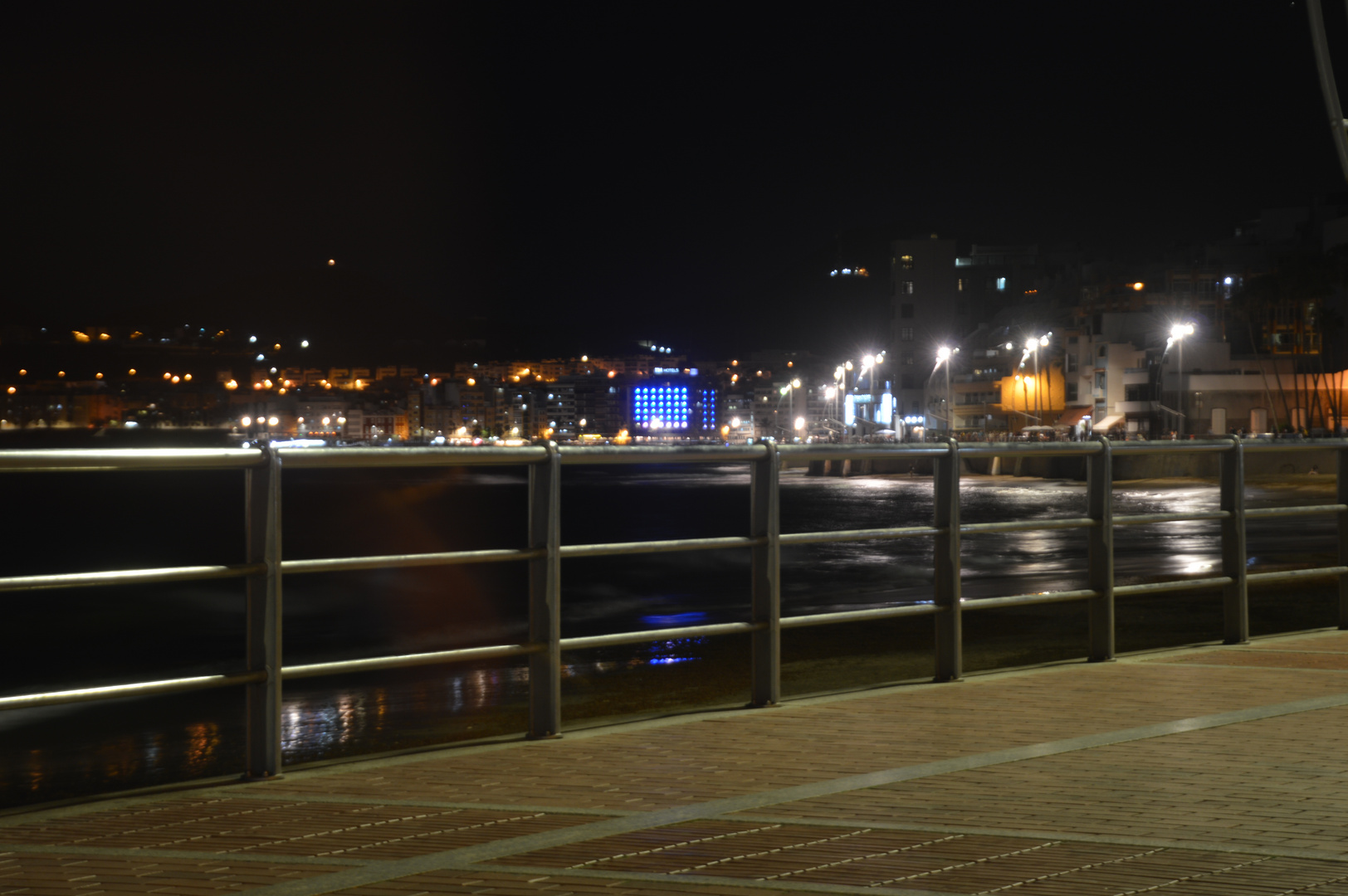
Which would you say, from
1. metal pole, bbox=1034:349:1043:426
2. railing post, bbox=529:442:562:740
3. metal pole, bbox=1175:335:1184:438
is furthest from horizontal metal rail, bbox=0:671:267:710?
metal pole, bbox=1034:349:1043:426

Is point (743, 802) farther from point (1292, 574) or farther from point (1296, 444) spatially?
point (1296, 444)

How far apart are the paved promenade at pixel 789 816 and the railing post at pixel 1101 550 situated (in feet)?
5.11

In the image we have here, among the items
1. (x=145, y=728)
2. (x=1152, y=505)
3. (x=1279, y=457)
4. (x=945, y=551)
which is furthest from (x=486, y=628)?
(x=1279, y=457)

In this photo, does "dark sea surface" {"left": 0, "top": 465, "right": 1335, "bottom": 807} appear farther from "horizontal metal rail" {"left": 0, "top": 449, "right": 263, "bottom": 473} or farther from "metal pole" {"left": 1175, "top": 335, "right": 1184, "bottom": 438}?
"metal pole" {"left": 1175, "top": 335, "right": 1184, "bottom": 438}

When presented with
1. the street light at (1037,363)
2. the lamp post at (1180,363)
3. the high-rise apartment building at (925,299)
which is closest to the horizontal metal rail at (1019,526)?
the lamp post at (1180,363)

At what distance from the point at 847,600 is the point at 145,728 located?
15.2m

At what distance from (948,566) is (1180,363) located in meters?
82.1

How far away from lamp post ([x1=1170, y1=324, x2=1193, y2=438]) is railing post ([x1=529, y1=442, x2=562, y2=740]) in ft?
262

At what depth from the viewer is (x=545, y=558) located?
19.6 feet

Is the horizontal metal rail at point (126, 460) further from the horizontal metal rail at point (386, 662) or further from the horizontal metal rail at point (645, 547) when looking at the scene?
the horizontal metal rail at point (645, 547)

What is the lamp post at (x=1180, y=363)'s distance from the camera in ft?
263

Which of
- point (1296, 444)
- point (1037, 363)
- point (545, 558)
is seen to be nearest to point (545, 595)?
point (545, 558)

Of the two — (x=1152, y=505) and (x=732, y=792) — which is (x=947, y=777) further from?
(x=1152, y=505)

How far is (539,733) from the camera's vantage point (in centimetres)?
617
